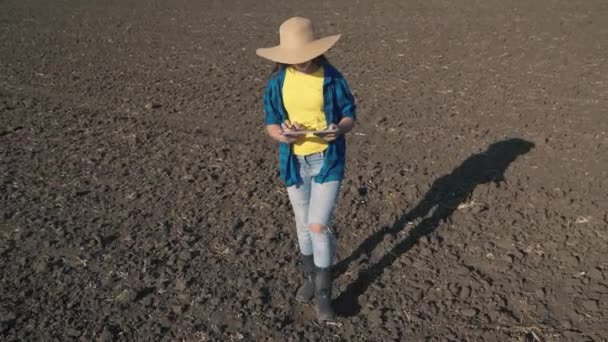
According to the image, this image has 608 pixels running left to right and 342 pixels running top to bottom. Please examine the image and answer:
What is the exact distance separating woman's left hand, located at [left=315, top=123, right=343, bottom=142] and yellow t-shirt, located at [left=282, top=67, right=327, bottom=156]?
100 mm

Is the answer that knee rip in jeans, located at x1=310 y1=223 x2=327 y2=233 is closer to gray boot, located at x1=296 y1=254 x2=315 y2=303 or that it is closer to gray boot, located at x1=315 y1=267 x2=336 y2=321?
gray boot, located at x1=315 y1=267 x2=336 y2=321

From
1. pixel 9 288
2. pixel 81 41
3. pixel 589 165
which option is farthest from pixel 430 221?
pixel 81 41

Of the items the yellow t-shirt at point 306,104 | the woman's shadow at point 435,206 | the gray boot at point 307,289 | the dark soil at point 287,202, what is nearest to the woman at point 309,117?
the yellow t-shirt at point 306,104

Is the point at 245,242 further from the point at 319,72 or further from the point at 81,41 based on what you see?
the point at 81,41

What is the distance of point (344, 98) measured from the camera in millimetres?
3402

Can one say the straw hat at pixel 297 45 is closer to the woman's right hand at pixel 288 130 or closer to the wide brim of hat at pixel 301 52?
the wide brim of hat at pixel 301 52

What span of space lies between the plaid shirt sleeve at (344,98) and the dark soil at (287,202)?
4.32ft

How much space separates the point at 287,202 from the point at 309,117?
2.07m

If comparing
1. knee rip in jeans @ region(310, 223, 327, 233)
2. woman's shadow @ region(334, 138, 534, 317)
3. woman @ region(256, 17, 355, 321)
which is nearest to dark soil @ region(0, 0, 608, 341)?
woman's shadow @ region(334, 138, 534, 317)

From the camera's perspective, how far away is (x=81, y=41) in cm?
1146

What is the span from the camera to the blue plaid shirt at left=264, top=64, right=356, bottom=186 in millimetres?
3371

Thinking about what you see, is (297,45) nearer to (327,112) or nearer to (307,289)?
(327,112)

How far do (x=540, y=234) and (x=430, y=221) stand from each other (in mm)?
793

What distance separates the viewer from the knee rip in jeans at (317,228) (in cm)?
365
